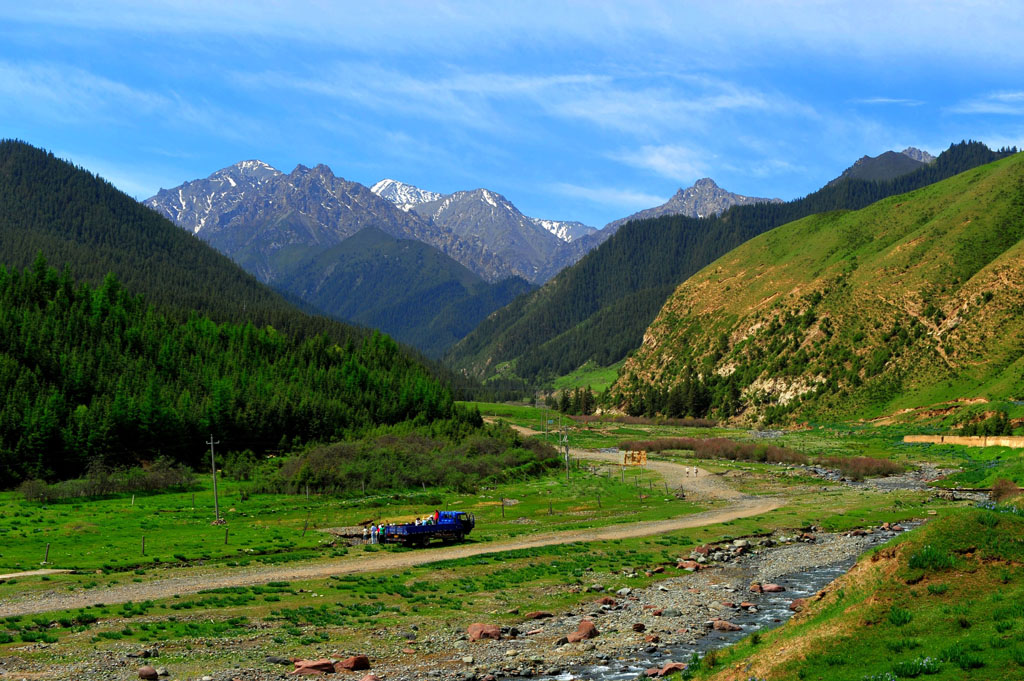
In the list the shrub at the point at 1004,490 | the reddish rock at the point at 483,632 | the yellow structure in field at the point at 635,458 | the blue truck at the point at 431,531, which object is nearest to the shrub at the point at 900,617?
the reddish rock at the point at 483,632

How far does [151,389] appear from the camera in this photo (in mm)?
131375

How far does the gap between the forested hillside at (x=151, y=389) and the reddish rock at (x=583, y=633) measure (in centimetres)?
10517

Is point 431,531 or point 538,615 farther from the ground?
point 538,615

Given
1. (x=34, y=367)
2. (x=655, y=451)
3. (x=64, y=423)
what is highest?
(x=34, y=367)

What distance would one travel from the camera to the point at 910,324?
185 m

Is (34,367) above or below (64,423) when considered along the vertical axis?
above

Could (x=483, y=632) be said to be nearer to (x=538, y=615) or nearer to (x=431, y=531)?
(x=538, y=615)

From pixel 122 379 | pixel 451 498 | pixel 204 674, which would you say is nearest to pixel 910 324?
pixel 451 498

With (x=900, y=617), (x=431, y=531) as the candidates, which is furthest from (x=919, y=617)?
(x=431, y=531)

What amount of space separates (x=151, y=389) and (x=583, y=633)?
384 feet

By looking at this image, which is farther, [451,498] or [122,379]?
[122,379]

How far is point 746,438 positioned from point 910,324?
56740 mm

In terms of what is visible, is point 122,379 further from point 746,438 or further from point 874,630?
point 874,630

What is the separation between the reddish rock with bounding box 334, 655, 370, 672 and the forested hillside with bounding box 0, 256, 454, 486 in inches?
4007
